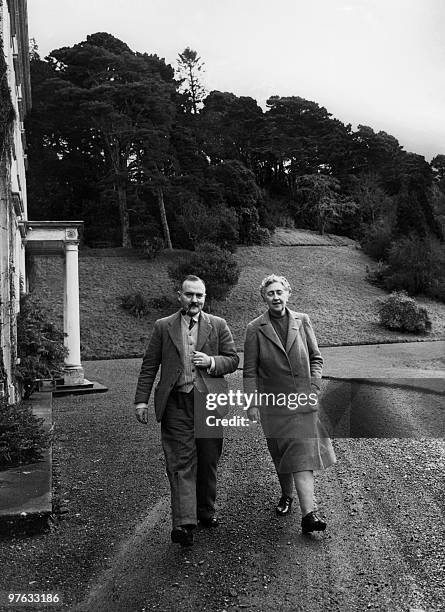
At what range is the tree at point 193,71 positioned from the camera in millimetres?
53000

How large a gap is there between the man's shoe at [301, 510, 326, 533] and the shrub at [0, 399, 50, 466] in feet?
9.17

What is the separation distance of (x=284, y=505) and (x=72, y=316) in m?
10.5

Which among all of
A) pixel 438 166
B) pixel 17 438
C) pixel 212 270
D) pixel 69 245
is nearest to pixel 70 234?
pixel 69 245

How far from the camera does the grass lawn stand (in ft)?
90.0

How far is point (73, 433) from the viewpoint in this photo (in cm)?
854

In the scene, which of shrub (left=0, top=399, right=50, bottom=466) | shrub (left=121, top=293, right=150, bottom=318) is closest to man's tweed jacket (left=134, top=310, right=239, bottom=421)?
shrub (left=0, top=399, right=50, bottom=466)

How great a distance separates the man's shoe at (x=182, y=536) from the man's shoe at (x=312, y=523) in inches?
28.3

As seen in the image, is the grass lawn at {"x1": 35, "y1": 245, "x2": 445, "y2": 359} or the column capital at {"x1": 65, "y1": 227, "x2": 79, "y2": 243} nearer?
the column capital at {"x1": 65, "y1": 227, "x2": 79, "y2": 243}

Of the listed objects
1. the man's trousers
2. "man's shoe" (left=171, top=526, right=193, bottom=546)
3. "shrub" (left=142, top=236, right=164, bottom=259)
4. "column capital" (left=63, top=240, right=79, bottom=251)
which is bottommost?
"shrub" (left=142, top=236, right=164, bottom=259)

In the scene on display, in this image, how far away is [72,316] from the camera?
14.5m

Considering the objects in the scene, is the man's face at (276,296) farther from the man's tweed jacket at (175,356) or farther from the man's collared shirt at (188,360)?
the man's collared shirt at (188,360)

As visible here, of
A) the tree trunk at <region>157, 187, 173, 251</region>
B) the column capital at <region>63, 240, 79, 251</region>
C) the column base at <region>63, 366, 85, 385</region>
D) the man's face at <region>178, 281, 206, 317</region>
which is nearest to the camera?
the man's face at <region>178, 281, 206, 317</region>

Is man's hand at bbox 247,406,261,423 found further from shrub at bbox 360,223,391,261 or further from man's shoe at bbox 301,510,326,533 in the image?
shrub at bbox 360,223,391,261

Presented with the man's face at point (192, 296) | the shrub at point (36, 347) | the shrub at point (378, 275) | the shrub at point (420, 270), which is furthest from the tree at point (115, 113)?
the man's face at point (192, 296)
